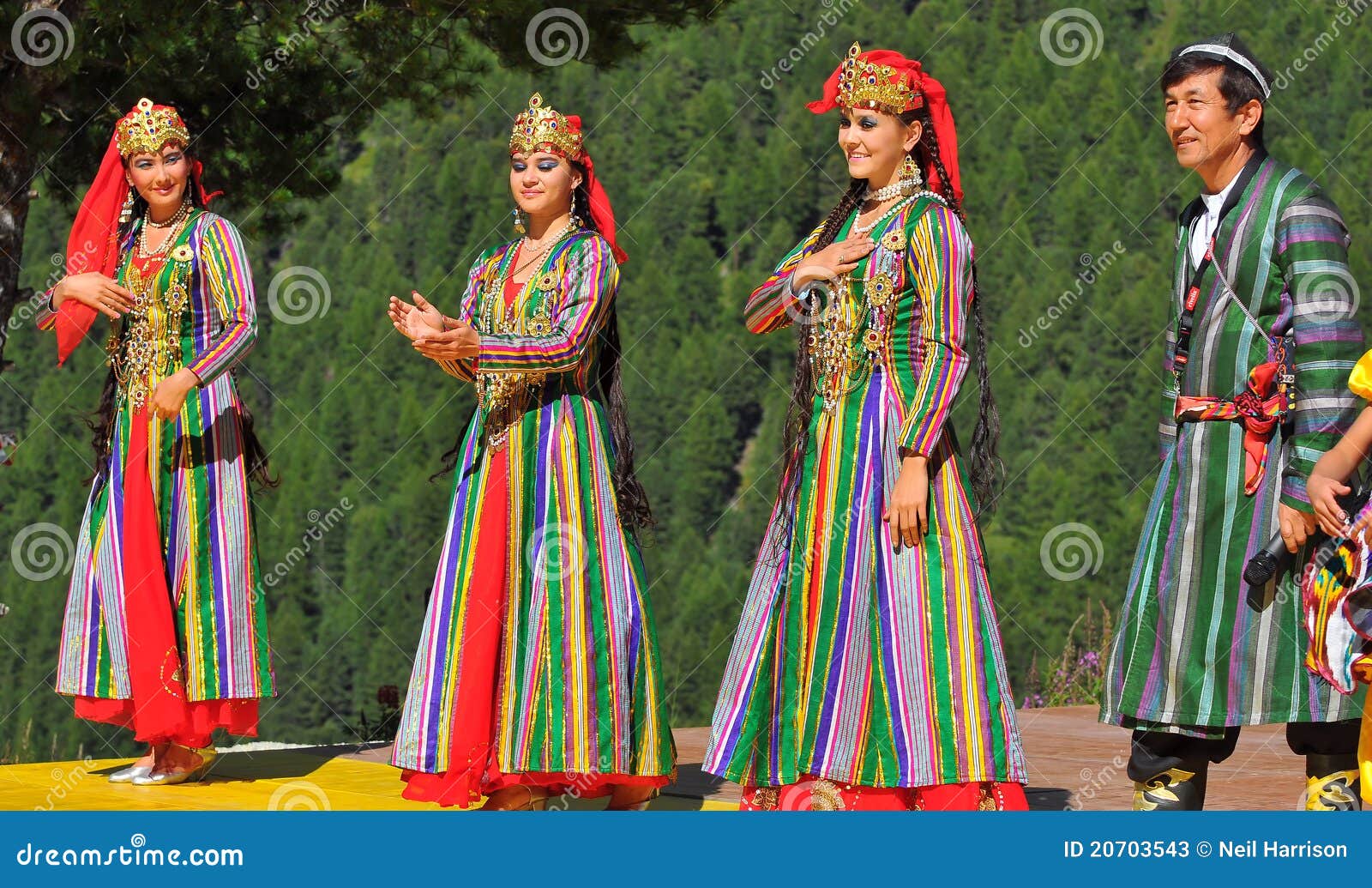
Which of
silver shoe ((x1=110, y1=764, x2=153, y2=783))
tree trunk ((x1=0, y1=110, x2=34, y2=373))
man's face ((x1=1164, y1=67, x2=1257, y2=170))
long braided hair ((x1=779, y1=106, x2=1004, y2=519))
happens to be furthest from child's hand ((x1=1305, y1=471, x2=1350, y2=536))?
tree trunk ((x1=0, y1=110, x2=34, y2=373))

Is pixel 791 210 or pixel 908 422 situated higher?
pixel 791 210

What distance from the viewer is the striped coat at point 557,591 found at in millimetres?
4934

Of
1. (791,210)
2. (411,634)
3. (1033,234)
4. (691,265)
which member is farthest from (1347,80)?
(411,634)

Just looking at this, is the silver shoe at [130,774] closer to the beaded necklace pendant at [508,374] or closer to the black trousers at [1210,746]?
the beaded necklace pendant at [508,374]

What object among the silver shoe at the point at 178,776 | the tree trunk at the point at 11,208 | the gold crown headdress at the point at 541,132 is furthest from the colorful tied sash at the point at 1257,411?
the tree trunk at the point at 11,208

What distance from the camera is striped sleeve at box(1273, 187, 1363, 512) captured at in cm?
396

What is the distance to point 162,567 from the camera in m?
5.71

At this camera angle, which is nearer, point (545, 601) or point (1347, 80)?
point (545, 601)

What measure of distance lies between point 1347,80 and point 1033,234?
36.0 feet

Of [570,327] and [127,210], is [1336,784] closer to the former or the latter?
[570,327]

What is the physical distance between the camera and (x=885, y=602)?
14.4 ft

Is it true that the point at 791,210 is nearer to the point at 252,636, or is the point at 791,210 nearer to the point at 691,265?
the point at 691,265

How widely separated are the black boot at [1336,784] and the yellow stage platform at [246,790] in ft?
5.24

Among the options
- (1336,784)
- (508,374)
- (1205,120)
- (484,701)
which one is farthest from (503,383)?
(1336,784)
